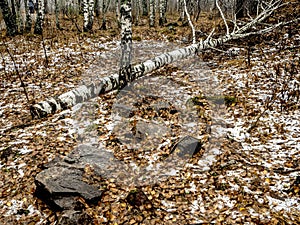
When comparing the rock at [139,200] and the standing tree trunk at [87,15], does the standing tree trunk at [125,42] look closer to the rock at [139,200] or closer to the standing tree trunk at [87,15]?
the rock at [139,200]

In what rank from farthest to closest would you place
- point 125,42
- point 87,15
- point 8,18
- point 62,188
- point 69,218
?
point 87,15
point 8,18
point 125,42
point 62,188
point 69,218

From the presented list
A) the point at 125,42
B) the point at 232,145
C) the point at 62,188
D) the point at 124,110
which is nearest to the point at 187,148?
the point at 232,145

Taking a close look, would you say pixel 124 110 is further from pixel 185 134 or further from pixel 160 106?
pixel 185 134

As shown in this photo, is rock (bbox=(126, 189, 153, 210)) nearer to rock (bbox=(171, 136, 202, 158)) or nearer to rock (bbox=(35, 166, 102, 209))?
rock (bbox=(35, 166, 102, 209))

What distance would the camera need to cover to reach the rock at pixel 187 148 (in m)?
5.56

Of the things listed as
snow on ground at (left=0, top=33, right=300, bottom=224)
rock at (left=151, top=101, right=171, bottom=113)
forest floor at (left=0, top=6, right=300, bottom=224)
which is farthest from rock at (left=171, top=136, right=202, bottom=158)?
rock at (left=151, top=101, right=171, bottom=113)

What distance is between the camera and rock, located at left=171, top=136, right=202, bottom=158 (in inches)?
219

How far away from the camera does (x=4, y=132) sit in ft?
20.4

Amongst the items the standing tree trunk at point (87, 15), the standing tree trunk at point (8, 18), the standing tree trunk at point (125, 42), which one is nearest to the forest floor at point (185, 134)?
the standing tree trunk at point (125, 42)

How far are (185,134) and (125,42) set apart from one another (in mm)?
3730

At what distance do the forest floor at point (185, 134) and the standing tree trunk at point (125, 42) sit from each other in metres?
0.67

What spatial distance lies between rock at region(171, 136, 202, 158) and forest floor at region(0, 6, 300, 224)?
0.13 metres

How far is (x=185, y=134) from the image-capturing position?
21.0 ft

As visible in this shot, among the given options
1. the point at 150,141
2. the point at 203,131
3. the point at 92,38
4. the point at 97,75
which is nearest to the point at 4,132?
the point at 150,141
